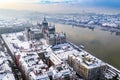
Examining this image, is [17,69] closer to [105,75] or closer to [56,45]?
[56,45]

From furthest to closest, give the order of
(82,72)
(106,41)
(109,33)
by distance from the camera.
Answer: (109,33), (106,41), (82,72)

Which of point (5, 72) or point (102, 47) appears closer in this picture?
point (5, 72)

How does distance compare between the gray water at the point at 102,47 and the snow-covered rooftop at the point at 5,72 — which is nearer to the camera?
the snow-covered rooftop at the point at 5,72

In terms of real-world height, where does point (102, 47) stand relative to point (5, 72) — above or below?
below

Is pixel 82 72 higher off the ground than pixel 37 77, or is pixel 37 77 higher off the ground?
pixel 37 77

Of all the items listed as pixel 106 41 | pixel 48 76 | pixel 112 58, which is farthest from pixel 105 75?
pixel 106 41

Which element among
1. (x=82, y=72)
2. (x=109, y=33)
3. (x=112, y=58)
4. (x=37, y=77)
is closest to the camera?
(x=37, y=77)

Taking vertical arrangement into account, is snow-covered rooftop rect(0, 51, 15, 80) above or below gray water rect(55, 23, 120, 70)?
above

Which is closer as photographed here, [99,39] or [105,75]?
[105,75]

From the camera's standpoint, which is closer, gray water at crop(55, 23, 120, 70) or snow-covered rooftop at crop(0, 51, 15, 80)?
snow-covered rooftop at crop(0, 51, 15, 80)

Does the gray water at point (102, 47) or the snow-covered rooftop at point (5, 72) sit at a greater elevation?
the snow-covered rooftop at point (5, 72)
